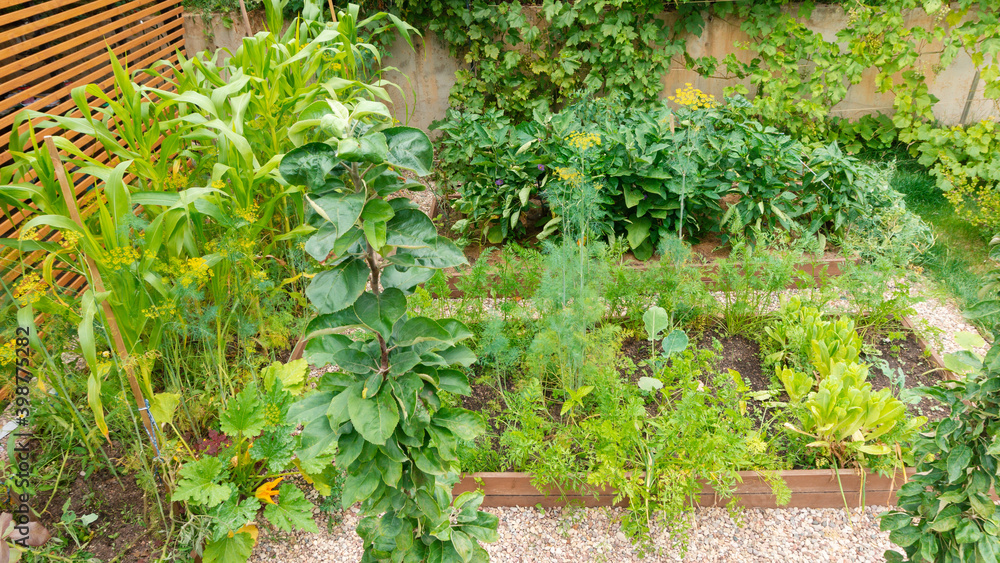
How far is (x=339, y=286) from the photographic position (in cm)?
112

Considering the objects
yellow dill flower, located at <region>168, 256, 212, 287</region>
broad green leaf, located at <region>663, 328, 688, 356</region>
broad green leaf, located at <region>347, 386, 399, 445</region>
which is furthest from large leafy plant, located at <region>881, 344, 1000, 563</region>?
yellow dill flower, located at <region>168, 256, 212, 287</region>

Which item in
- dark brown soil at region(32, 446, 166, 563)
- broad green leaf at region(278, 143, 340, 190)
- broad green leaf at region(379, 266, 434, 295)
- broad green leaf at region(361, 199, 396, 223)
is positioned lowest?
dark brown soil at region(32, 446, 166, 563)

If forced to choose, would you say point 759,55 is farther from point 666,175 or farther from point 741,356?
point 741,356

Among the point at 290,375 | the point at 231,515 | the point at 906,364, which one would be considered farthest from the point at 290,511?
the point at 906,364

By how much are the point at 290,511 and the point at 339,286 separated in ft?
3.79

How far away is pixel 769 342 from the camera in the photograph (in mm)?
2752

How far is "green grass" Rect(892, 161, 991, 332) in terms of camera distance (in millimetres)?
3318

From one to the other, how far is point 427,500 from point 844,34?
4440 millimetres

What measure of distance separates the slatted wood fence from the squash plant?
157 cm

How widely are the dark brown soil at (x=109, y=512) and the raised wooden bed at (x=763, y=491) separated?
3.38ft

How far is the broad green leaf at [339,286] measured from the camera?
1091mm

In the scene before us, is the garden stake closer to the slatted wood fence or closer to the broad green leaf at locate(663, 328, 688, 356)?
the slatted wood fence

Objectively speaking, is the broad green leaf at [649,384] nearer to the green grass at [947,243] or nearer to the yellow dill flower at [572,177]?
the yellow dill flower at [572,177]

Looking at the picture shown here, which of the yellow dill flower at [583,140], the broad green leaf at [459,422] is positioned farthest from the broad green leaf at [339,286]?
the yellow dill flower at [583,140]
